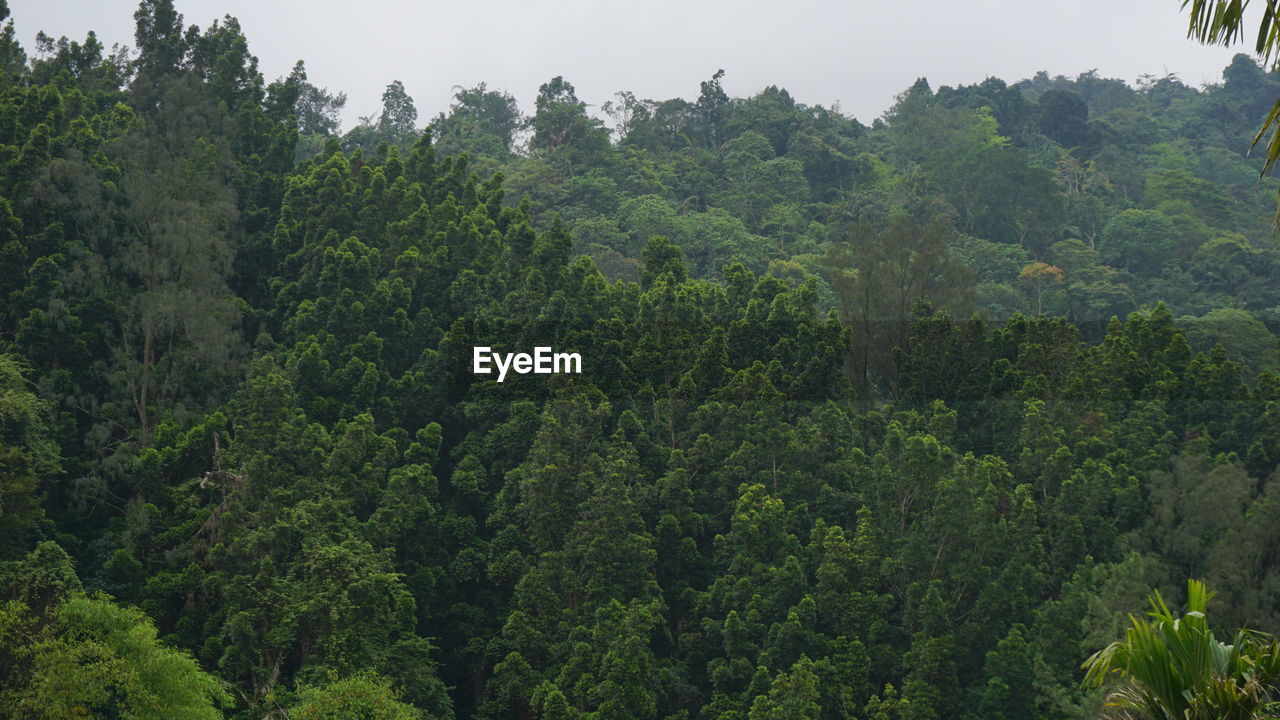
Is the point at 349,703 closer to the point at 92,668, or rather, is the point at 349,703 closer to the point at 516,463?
the point at 92,668

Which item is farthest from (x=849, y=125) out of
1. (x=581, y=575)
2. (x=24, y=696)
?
(x=24, y=696)

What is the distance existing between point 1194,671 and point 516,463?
2209 cm

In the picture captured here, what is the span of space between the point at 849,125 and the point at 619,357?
45.9 meters

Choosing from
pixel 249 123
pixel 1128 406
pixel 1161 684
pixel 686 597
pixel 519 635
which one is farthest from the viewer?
pixel 249 123

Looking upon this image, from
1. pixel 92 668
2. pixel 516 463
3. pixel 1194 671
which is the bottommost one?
pixel 92 668

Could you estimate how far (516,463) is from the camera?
27500mm

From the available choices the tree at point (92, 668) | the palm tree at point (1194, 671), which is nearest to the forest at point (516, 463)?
the tree at point (92, 668)

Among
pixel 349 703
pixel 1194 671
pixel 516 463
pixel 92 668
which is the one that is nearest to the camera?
pixel 1194 671

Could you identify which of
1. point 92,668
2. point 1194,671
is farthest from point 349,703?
point 1194,671

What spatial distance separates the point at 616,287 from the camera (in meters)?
30.9

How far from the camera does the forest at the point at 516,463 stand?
22422 mm

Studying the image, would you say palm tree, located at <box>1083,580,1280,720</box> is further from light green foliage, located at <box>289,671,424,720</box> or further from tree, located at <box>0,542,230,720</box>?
tree, located at <box>0,542,230,720</box>

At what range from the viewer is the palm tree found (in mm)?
5816

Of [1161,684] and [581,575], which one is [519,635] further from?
[1161,684]
